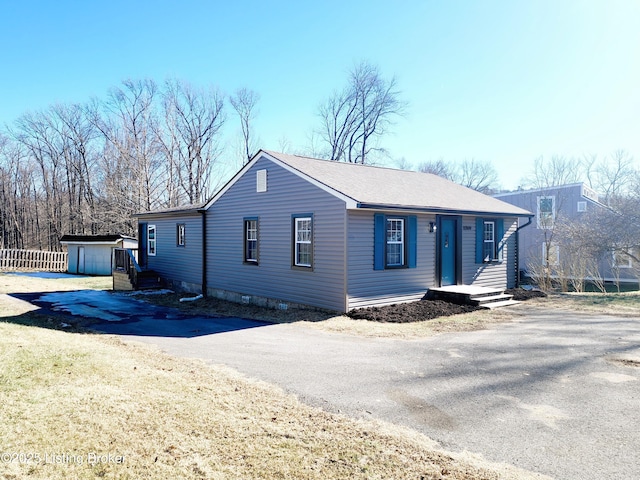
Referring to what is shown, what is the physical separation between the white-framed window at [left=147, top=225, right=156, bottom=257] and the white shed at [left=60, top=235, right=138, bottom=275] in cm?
473

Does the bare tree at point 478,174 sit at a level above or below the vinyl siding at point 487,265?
above

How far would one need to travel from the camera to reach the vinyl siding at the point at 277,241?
36.1 ft

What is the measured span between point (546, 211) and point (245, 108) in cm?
2568

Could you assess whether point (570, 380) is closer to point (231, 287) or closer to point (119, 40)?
point (231, 287)

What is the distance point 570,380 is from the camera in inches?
221

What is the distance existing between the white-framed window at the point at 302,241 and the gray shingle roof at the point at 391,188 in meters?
1.34

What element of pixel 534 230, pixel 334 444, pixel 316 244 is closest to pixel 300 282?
pixel 316 244

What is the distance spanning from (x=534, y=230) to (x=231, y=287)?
20.2 m

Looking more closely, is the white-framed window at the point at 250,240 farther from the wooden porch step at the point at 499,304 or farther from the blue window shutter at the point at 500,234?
the blue window shutter at the point at 500,234

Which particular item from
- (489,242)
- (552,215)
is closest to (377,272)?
(489,242)

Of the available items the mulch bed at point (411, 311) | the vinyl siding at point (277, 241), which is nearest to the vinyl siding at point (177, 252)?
the vinyl siding at point (277, 241)

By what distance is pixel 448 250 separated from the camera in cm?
1358

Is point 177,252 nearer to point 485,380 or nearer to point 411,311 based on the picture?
point 411,311

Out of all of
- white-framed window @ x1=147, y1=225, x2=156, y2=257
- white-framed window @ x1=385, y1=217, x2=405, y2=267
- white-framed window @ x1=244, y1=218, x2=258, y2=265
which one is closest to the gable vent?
white-framed window @ x1=244, y1=218, x2=258, y2=265
